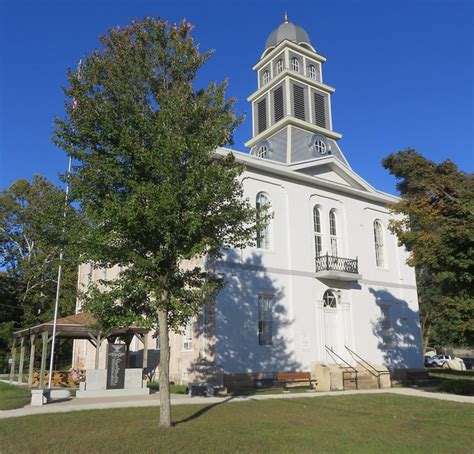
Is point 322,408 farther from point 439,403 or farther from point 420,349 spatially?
point 420,349

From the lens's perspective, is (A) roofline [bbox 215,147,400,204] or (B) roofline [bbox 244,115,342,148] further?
(B) roofline [bbox 244,115,342,148]

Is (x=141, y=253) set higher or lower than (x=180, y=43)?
lower

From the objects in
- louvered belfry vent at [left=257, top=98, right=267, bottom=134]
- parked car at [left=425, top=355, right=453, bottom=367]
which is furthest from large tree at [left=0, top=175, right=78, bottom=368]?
parked car at [left=425, top=355, right=453, bottom=367]

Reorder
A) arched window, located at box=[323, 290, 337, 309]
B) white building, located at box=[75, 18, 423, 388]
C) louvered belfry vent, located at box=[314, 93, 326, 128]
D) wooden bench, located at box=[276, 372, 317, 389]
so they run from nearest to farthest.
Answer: wooden bench, located at box=[276, 372, 317, 389], white building, located at box=[75, 18, 423, 388], arched window, located at box=[323, 290, 337, 309], louvered belfry vent, located at box=[314, 93, 326, 128]

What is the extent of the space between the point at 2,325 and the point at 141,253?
31997 mm

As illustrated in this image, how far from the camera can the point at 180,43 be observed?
11.1m

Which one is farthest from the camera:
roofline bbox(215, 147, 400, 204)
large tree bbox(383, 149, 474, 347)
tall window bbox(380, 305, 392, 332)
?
tall window bbox(380, 305, 392, 332)

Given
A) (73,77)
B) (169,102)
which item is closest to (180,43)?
(169,102)

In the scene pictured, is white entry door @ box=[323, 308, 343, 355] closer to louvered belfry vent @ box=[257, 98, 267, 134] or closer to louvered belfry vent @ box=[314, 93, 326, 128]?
louvered belfry vent @ box=[314, 93, 326, 128]

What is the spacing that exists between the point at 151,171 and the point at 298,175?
13.4m

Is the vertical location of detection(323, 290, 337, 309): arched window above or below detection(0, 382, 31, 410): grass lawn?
above

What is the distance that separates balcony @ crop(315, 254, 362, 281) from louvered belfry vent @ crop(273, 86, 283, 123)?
9682 mm

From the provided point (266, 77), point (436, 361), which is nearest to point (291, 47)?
point (266, 77)

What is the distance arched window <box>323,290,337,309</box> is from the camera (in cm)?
2241
